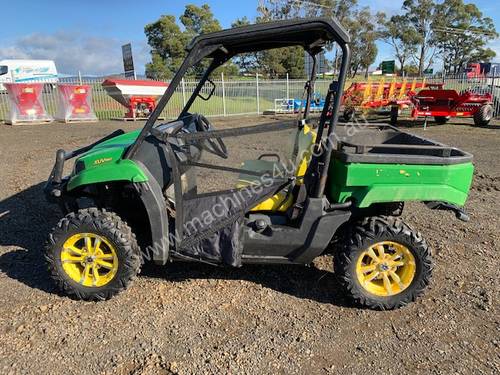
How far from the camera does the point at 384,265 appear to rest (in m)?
3.00

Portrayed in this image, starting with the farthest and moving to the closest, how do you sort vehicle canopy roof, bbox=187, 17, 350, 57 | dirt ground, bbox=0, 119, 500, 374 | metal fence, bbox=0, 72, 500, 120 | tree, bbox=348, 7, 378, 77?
tree, bbox=348, 7, 378, 77 < metal fence, bbox=0, 72, 500, 120 < vehicle canopy roof, bbox=187, 17, 350, 57 < dirt ground, bbox=0, 119, 500, 374

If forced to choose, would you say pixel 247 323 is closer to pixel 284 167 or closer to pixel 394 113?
pixel 284 167

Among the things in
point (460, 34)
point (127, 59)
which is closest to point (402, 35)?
point (460, 34)

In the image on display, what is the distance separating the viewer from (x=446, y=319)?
9.52 ft

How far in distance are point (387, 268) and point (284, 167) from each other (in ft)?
3.43

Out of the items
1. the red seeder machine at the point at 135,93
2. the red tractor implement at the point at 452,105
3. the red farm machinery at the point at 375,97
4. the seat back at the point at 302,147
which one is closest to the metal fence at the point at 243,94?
the red seeder machine at the point at 135,93

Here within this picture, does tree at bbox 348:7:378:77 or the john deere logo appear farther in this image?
tree at bbox 348:7:378:77

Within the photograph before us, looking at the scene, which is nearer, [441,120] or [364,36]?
[441,120]

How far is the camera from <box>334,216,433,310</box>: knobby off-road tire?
2.92m

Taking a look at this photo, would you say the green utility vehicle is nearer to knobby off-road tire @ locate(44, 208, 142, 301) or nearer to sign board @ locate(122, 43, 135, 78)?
knobby off-road tire @ locate(44, 208, 142, 301)

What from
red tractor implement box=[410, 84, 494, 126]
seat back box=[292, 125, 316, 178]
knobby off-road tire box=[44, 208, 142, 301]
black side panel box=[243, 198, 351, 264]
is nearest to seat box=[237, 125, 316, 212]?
seat back box=[292, 125, 316, 178]

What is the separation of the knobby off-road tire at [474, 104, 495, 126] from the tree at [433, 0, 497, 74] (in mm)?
44848

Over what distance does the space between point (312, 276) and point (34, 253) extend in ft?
8.42

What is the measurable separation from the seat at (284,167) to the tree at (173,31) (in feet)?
120
